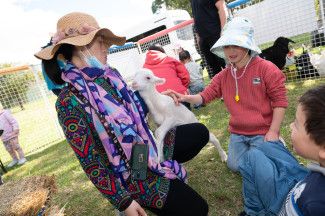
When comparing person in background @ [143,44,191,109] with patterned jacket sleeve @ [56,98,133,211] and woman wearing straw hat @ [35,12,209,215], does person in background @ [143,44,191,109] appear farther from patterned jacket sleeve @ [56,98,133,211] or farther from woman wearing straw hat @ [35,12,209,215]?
patterned jacket sleeve @ [56,98,133,211]

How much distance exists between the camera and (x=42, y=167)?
539cm

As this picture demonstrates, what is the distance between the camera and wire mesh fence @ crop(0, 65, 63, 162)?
7.29 metres

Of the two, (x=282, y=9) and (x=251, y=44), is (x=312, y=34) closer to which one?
(x=282, y=9)

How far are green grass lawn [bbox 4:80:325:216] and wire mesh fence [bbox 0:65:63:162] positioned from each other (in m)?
1.73

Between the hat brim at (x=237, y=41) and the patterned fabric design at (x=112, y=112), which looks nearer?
the patterned fabric design at (x=112, y=112)

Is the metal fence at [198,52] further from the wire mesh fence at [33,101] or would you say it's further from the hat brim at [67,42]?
the hat brim at [67,42]

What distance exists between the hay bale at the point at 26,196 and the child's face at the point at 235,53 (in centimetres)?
192

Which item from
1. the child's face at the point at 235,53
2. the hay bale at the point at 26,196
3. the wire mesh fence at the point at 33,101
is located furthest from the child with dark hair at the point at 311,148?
the wire mesh fence at the point at 33,101

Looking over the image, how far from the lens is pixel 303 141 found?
1510mm

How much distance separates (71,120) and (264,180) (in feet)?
4.35

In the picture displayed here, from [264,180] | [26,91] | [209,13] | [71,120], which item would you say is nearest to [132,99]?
[71,120]

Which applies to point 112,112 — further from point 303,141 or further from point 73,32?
point 303,141

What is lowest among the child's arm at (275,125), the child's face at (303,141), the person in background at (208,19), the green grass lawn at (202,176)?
the green grass lawn at (202,176)

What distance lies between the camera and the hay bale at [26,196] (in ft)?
6.91
